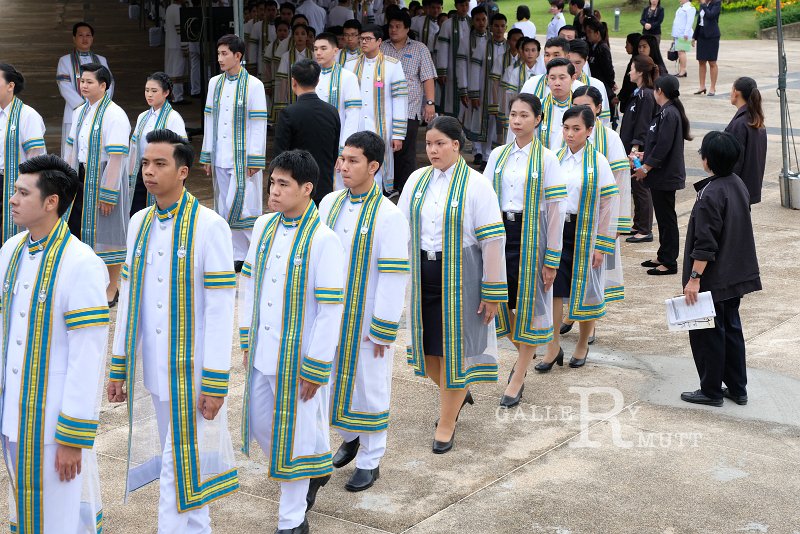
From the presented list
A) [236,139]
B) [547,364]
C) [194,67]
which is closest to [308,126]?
[236,139]

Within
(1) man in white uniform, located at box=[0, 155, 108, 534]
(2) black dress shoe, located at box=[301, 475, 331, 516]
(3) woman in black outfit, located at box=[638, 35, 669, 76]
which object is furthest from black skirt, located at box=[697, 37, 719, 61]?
(1) man in white uniform, located at box=[0, 155, 108, 534]

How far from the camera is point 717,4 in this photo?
20547mm

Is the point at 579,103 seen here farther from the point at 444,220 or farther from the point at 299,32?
the point at 299,32

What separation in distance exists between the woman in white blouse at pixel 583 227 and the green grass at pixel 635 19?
83.3ft

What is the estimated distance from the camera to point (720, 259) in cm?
639

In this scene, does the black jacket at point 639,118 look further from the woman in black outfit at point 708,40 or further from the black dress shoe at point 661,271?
the woman in black outfit at point 708,40

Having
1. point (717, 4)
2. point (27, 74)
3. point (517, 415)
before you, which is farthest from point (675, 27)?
point (517, 415)

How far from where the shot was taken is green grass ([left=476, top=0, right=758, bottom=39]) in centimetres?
3180

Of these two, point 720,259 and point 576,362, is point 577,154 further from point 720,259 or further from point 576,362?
point 576,362

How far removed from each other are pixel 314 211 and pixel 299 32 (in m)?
9.46

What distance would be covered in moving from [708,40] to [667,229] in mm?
11446

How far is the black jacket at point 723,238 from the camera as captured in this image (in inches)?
249

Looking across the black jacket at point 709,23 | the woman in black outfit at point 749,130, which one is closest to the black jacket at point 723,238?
the woman in black outfit at point 749,130

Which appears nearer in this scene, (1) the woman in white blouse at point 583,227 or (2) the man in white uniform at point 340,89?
(1) the woman in white blouse at point 583,227
